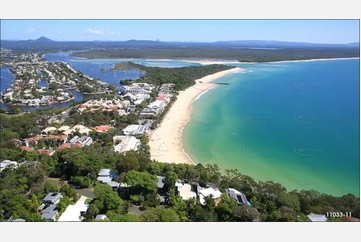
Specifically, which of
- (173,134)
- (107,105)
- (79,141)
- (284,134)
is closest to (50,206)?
(79,141)

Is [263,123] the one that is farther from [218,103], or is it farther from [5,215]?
[5,215]

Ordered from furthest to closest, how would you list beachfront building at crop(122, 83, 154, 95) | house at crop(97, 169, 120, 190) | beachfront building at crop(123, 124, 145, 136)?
1. beachfront building at crop(122, 83, 154, 95)
2. beachfront building at crop(123, 124, 145, 136)
3. house at crop(97, 169, 120, 190)

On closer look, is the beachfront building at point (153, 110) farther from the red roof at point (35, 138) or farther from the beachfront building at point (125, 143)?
the red roof at point (35, 138)

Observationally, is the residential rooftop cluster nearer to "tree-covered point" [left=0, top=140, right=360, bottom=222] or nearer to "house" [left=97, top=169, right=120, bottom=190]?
"tree-covered point" [left=0, top=140, right=360, bottom=222]

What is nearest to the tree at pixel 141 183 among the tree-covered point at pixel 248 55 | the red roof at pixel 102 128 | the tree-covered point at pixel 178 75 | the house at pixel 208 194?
the house at pixel 208 194

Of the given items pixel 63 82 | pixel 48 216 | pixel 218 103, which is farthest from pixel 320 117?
pixel 63 82

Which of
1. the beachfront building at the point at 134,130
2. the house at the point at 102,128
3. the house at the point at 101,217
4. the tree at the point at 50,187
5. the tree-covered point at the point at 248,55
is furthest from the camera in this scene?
the tree-covered point at the point at 248,55

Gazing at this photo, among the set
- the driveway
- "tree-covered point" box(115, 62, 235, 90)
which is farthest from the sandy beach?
the driveway
